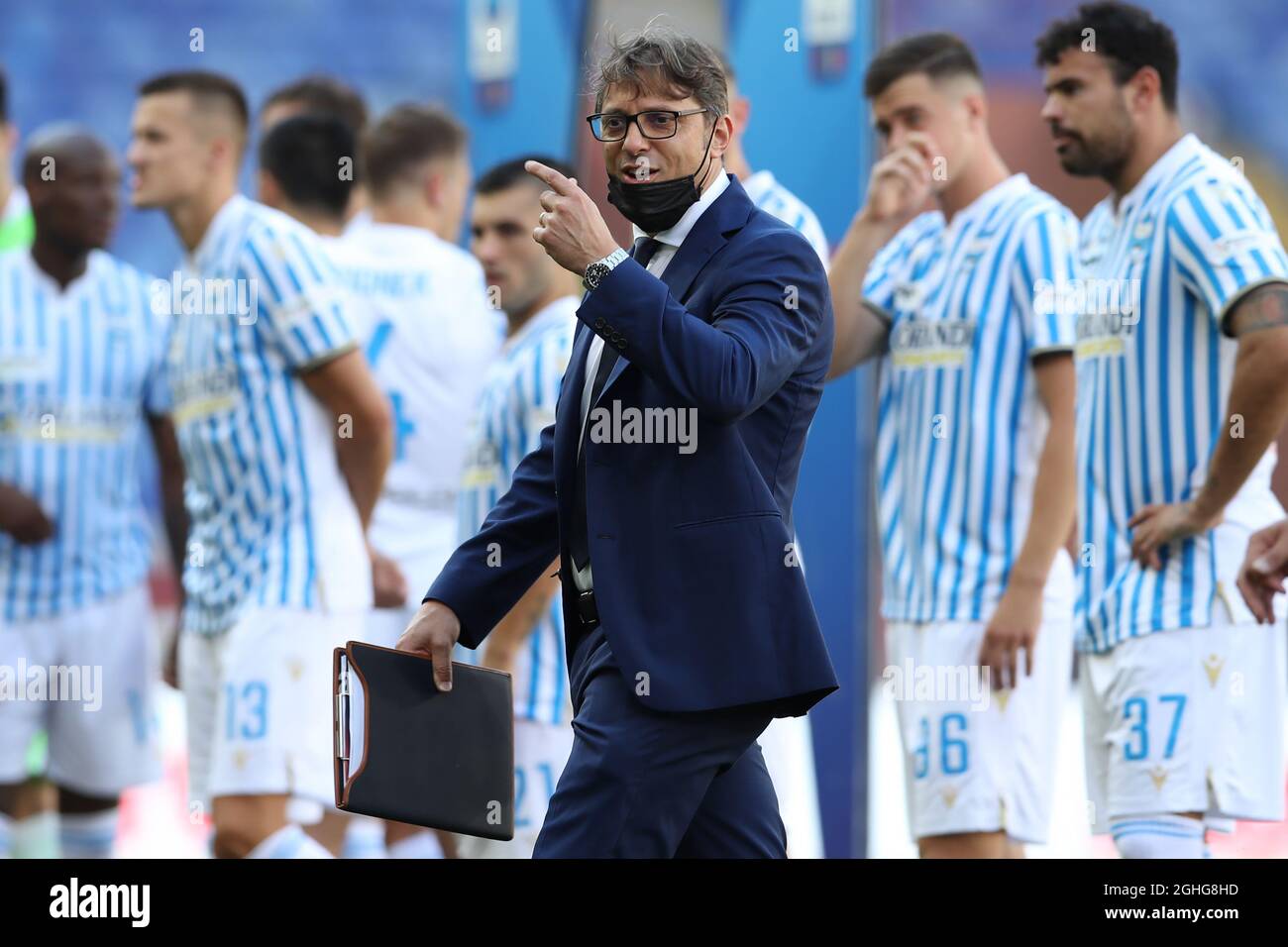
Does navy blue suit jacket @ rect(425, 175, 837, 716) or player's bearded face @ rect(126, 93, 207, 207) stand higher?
player's bearded face @ rect(126, 93, 207, 207)

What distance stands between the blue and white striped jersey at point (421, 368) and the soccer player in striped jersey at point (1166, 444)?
6.80ft

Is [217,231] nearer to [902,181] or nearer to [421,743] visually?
[902,181]

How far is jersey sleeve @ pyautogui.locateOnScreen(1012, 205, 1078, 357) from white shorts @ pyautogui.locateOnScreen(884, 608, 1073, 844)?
27.0 inches

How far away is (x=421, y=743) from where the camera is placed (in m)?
3.37

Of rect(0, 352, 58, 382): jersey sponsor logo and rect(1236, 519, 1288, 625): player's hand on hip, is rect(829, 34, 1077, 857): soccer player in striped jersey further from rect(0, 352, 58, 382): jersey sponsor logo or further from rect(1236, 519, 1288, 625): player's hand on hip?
rect(0, 352, 58, 382): jersey sponsor logo

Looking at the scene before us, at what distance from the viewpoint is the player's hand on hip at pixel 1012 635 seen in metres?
4.98

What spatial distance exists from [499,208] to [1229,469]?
2229mm

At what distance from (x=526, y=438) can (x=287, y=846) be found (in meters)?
1.22

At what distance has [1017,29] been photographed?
19.0ft

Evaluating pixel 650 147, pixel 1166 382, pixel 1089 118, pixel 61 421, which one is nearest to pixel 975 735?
pixel 1166 382

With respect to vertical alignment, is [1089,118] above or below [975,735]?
above

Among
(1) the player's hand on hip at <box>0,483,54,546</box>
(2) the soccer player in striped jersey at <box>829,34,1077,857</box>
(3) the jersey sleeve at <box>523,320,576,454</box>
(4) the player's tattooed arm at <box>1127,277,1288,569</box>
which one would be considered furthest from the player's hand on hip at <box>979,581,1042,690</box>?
(1) the player's hand on hip at <box>0,483,54,546</box>

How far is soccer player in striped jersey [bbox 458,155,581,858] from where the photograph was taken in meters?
5.25
